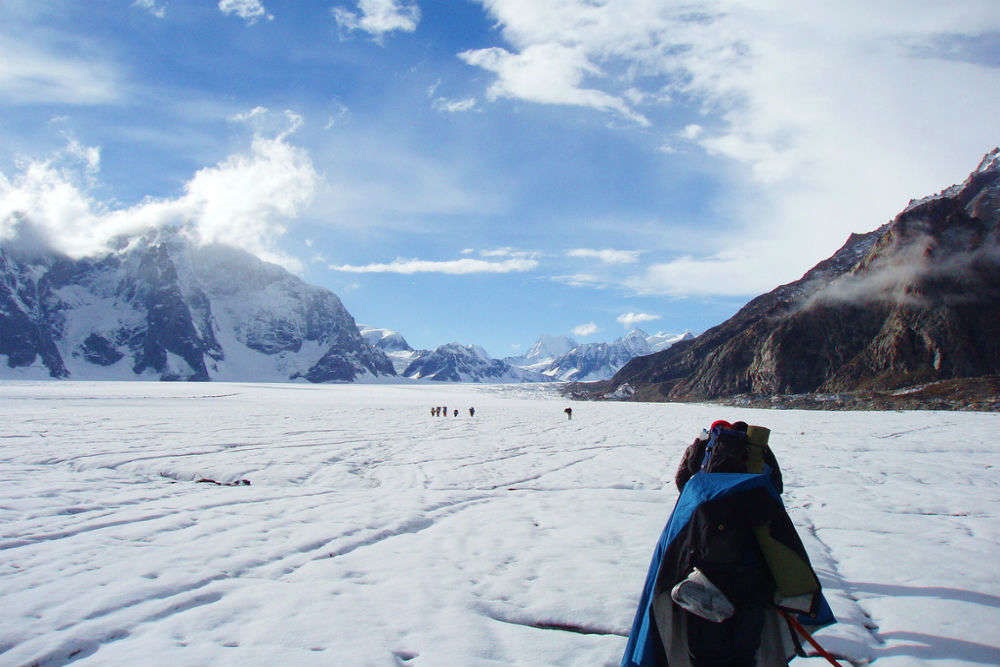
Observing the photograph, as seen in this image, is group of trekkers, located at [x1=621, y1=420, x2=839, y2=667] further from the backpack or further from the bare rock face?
the bare rock face

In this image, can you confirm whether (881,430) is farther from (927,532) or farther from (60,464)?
(60,464)

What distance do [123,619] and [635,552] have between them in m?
6.55

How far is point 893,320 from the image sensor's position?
9719 centimetres

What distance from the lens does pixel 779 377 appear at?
356 feet

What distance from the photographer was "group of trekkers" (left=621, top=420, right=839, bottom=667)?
3408 mm

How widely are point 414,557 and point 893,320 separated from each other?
4510 inches

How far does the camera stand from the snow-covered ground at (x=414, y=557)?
209 inches

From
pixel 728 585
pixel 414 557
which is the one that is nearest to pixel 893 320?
pixel 414 557

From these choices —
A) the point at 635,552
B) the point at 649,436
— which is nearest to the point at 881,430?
the point at 649,436

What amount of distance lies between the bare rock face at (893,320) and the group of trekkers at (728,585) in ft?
338

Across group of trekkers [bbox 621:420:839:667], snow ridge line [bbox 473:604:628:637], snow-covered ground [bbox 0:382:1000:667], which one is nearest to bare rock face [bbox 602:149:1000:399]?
snow-covered ground [bbox 0:382:1000:667]

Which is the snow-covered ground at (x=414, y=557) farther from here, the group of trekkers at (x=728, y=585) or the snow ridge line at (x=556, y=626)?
the group of trekkers at (x=728, y=585)

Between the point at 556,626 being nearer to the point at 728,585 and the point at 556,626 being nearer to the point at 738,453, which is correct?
the point at 728,585

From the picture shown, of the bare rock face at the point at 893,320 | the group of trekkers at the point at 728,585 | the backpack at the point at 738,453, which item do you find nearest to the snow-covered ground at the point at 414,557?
the group of trekkers at the point at 728,585
